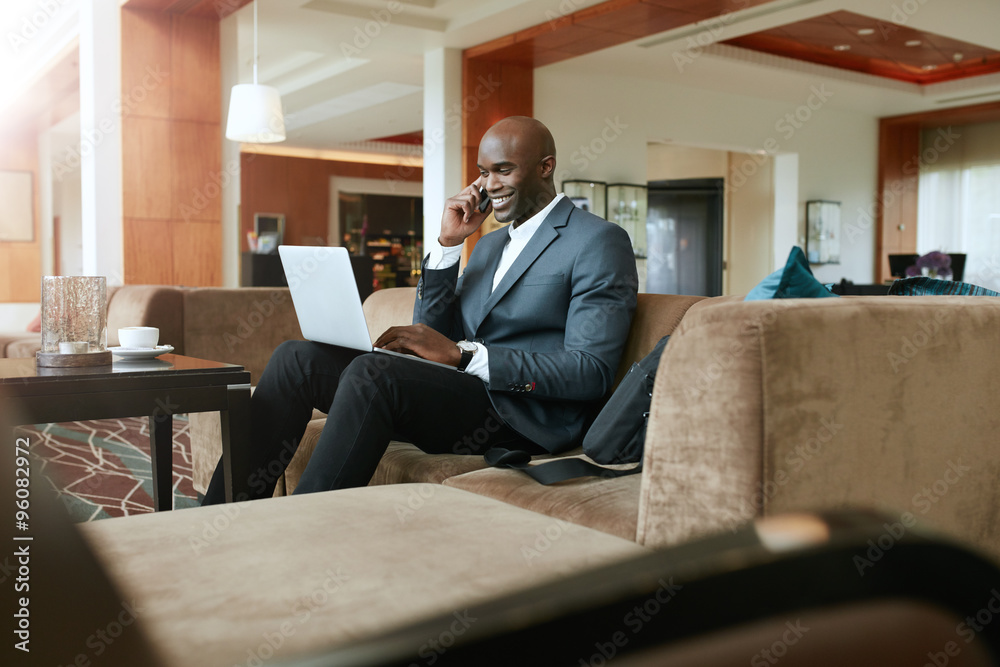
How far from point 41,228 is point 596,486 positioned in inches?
537

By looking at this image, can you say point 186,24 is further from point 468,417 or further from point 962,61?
point 962,61

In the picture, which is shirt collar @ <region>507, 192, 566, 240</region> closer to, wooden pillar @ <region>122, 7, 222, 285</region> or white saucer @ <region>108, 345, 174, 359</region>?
white saucer @ <region>108, 345, 174, 359</region>

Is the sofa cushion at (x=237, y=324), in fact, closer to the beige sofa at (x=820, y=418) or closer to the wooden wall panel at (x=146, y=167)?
the wooden wall panel at (x=146, y=167)

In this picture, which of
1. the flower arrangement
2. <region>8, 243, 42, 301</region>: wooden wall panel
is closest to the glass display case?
the flower arrangement

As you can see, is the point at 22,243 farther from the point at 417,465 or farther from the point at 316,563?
the point at 316,563

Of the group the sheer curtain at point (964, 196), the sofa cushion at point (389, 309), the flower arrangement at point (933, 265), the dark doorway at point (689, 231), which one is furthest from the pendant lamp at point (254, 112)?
the sheer curtain at point (964, 196)

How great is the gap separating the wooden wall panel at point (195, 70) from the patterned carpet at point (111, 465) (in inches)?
98.3

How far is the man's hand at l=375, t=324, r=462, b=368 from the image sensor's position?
1.97m

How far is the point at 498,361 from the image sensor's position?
6.30ft

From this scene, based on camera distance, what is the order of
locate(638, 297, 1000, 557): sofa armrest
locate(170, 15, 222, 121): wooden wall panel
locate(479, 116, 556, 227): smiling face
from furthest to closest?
locate(170, 15, 222, 121): wooden wall panel < locate(479, 116, 556, 227): smiling face < locate(638, 297, 1000, 557): sofa armrest

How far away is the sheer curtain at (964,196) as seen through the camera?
35.1 ft

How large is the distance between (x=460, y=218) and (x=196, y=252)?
4287 millimetres

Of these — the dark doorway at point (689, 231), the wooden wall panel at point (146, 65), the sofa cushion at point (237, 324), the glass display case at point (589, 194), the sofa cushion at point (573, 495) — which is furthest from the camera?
the dark doorway at point (689, 231)

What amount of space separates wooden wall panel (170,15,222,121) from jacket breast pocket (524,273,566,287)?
4791 millimetres
